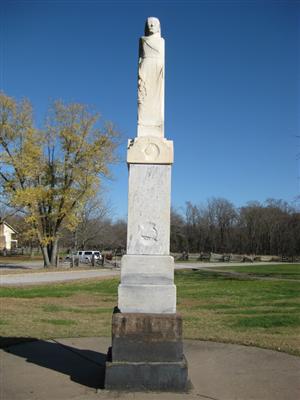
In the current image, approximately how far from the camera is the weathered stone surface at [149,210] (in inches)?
244

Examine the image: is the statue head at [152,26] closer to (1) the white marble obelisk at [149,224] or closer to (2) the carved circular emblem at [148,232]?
(1) the white marble obelisk at [149,224]

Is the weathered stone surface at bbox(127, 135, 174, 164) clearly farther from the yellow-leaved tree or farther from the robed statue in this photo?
the yellow-leaved tree

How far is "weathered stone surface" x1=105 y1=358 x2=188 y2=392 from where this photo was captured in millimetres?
5719

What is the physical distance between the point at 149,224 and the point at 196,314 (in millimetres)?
7312

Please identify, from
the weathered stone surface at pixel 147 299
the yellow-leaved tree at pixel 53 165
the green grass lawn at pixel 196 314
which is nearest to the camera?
the weathered stone surface at pixel 147 299

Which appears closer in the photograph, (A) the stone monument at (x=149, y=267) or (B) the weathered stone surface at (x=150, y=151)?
A: (A) the stone monument at (x=149, y=267)

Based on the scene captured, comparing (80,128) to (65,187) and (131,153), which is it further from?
(131,153)

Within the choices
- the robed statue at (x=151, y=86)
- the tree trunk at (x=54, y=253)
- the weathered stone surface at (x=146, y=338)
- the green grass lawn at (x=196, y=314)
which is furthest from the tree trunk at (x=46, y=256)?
the weathered stone surface at (x=146, y=338)

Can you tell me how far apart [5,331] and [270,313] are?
6.75 metres

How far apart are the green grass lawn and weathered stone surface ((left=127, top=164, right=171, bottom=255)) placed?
131 inches

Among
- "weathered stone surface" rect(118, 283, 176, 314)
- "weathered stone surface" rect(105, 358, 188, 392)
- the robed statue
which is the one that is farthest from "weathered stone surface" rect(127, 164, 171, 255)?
"weathered stone surface" rect(105, 358, 188, 392)

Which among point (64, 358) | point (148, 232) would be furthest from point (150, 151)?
point (64, 358)

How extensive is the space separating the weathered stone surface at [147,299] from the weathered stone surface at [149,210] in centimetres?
43

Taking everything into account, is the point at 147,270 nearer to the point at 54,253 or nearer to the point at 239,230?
the point at 54,253
